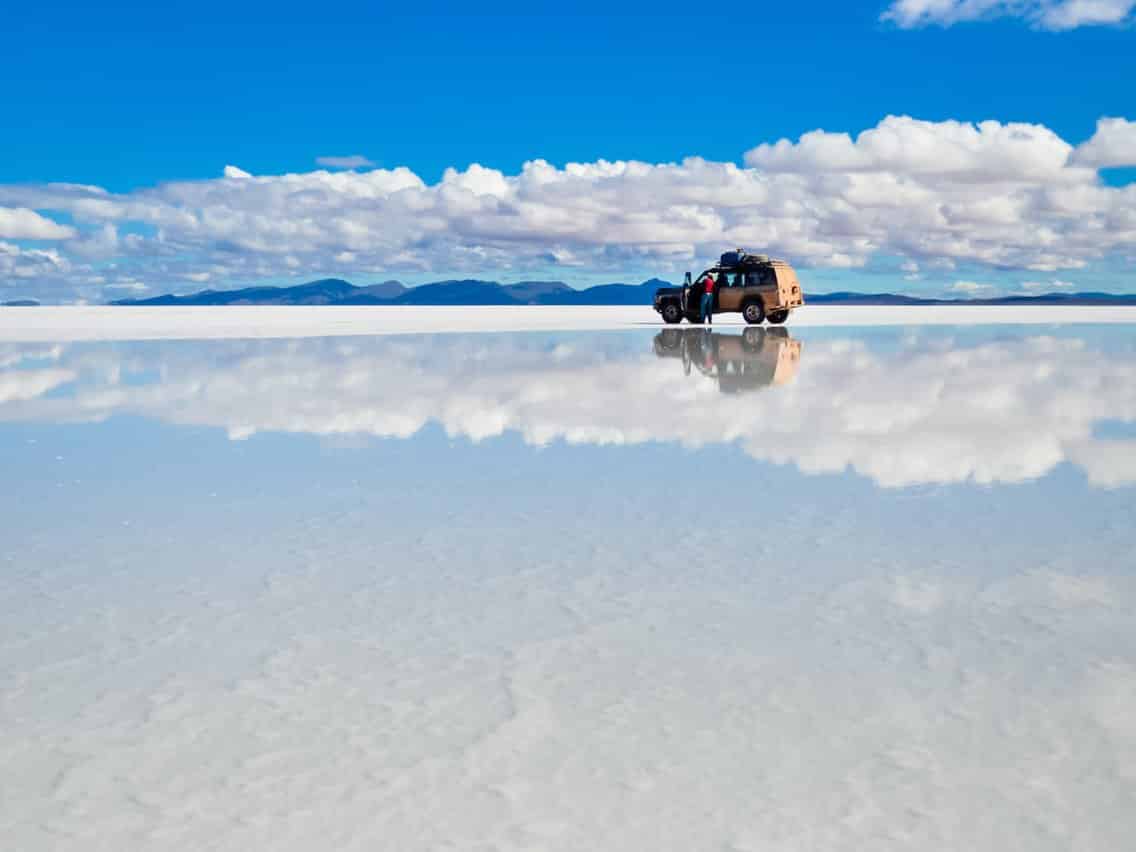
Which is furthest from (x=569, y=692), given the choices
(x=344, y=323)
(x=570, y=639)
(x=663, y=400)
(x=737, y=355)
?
(x=344, y=323)

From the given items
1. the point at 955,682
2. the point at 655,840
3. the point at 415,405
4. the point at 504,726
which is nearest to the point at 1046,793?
the point at 955,682

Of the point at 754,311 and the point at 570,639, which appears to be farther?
the point at 754,311

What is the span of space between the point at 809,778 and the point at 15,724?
2644mm

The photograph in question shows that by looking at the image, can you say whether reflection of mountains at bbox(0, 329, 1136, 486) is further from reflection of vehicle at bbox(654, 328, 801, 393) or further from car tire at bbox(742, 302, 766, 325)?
car tire at bbox(742, 302, 766, 325)

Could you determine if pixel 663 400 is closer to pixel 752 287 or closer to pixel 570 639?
pixel 570 639

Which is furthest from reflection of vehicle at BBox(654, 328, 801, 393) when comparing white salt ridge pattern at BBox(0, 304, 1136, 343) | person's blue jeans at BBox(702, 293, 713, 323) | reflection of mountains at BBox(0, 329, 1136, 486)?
white salt ridge pattern at BBox(0, 304, 1136, 343)

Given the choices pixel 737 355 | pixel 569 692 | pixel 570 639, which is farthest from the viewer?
pixel 737 355

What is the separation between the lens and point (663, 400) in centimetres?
1369

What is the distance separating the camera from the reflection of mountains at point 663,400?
32.2ft

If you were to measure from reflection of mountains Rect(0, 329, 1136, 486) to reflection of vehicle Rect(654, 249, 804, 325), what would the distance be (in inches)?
464

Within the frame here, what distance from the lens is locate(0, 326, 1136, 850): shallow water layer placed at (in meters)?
3.04

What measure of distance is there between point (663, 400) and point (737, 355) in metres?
8.79

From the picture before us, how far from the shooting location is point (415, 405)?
13.5m

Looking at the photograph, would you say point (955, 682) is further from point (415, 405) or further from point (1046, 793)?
point (415, 405)
